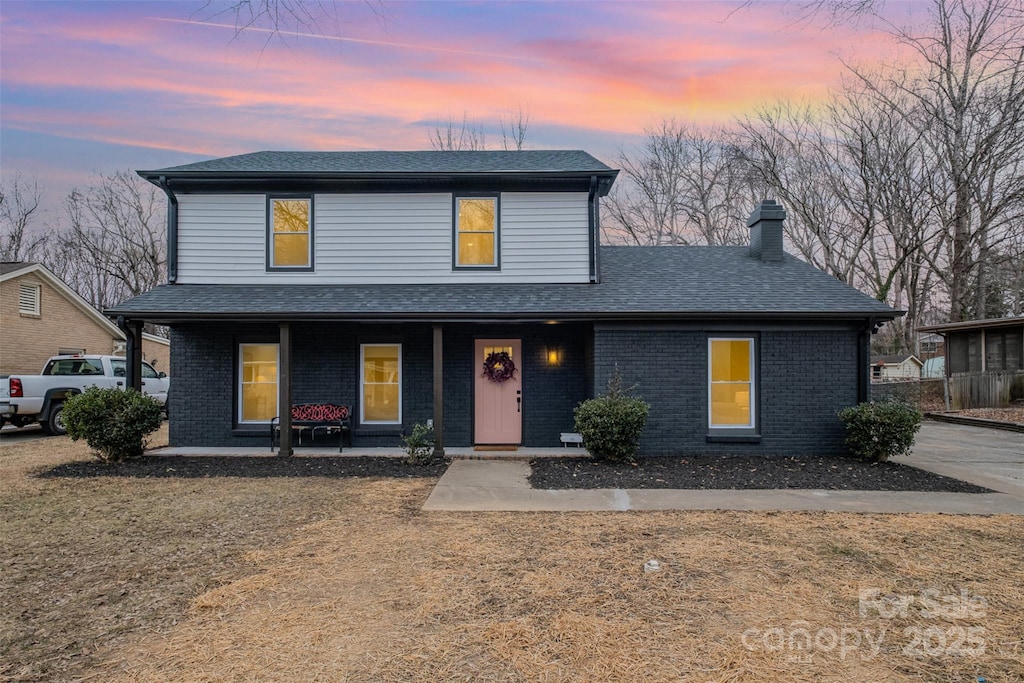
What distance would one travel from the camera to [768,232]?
11.5 m

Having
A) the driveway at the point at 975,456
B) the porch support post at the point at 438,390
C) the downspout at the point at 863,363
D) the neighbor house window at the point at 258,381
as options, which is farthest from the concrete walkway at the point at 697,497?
the neighbor house window at the point at 258,381

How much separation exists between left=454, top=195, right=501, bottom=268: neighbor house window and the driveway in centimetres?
793

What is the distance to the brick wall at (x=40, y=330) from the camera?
16.7 meters

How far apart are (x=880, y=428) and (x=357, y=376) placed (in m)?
8.92

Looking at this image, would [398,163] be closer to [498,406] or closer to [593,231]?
[593,231]

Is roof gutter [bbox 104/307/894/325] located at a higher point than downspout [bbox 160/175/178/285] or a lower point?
lower

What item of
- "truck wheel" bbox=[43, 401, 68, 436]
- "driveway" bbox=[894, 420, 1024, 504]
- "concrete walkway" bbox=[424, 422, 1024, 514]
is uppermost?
"truck wheel" bbox=[43, 401, 68, 436]

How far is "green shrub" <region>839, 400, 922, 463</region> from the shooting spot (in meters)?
8.44

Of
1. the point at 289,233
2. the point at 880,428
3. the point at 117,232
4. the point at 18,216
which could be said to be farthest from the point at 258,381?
the point at 18,216

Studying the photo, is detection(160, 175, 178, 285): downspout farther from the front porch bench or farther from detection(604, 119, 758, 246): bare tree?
A: detection(604, 119, 758, 246): bare tree

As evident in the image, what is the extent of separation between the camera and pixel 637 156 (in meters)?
26.7

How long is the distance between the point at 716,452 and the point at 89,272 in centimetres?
3586

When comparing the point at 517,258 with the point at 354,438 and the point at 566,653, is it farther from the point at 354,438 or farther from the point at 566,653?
the point at 566,653

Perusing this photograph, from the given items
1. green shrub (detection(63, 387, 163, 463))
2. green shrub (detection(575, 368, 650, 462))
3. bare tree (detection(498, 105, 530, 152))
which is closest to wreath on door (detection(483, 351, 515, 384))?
green shrub (detection(575, 368, 650, 462))
